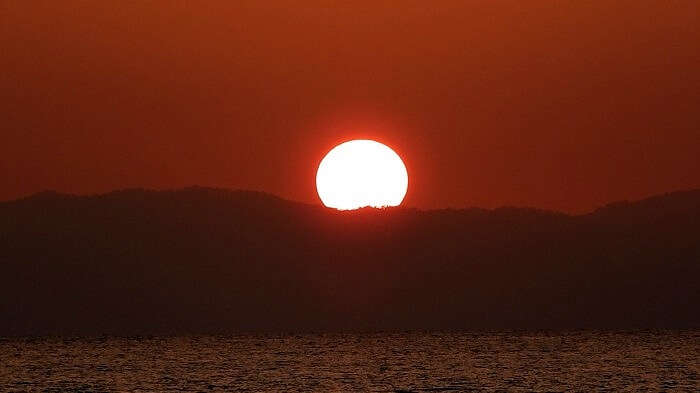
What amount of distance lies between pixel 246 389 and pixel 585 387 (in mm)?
19720

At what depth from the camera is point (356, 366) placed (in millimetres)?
105062

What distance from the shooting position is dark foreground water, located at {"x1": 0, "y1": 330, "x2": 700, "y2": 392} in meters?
76.2

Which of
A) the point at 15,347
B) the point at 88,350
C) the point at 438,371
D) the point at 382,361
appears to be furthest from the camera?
the point at 15,347

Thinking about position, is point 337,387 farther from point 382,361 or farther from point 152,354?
point 152,354

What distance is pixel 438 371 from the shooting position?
9625cm

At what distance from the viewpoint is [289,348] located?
157m

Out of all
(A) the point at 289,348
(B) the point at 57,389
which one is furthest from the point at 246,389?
(A) the point at 289,348

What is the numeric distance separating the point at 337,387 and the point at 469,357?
53.8 meters

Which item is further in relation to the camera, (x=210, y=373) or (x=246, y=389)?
(x=210, y=373)

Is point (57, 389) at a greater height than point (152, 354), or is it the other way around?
point (152, 354)

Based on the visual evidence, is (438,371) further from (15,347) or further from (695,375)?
(15,347)

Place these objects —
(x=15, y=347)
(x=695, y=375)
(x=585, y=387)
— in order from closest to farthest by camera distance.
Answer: (x=585, y=387)
(x=695, y=375)
(x=15, y=347)

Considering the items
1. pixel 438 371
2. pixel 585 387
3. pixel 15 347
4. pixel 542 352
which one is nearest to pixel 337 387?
pixel 585 387

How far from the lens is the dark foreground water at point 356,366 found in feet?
250
